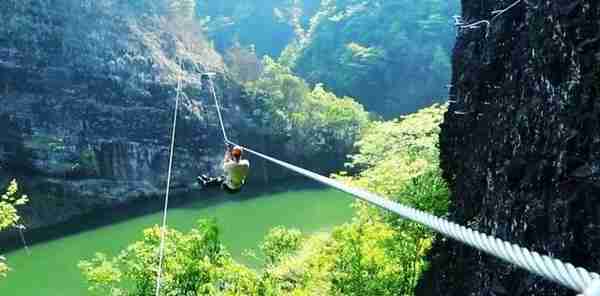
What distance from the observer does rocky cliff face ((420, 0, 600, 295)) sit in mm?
5312

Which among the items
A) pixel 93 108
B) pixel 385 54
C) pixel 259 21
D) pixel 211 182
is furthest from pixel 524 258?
pixel 259 21

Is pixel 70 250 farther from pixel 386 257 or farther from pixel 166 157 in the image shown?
pixel 386 257

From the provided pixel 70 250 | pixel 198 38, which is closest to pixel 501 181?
pixel 70 250

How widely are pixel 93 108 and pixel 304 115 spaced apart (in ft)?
43.7

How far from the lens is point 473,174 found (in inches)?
376

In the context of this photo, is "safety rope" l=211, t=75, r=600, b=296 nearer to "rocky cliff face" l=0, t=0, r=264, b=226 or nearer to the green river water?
the green river water

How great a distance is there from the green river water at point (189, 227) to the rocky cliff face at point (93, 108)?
3310 millimetres

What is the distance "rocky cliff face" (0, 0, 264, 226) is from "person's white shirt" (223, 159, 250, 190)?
27.1 m

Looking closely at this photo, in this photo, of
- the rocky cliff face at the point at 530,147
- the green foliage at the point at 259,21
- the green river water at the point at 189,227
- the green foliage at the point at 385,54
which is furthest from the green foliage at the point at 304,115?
the rocky cliff face at the point at 530,147

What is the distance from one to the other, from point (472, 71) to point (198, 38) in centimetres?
3632

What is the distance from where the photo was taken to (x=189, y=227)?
103 feet

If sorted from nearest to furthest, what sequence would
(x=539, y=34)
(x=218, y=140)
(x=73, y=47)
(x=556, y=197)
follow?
(x=556, y=197) < (x=539, y=34) < (x=73, y=47) < (x=218, y=140)

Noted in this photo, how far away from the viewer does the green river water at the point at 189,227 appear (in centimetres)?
2412

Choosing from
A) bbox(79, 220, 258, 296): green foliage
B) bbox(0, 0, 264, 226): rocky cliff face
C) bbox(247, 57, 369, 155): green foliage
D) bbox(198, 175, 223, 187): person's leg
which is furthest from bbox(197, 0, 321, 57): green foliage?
bbox(198, 175, 223, 187): person's leg
